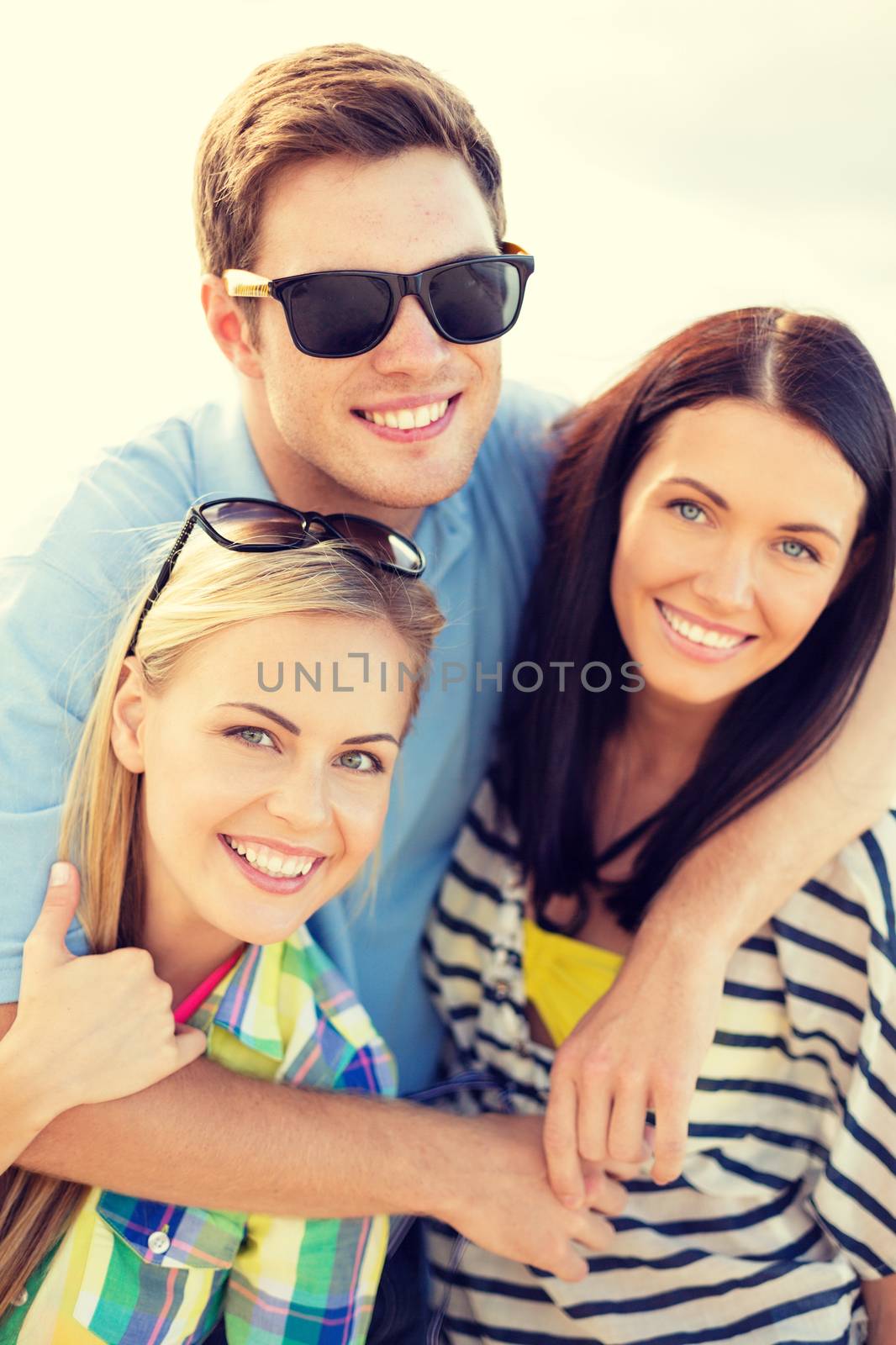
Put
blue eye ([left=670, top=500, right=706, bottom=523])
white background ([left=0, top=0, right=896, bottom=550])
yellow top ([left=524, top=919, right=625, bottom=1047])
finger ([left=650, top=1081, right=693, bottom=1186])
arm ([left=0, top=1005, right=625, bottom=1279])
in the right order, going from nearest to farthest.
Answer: arm ([left=0, top=1005, right=625, bottom=1279]) → finger ([left=650, top=1081, right=693, bottom=1186]) → blue eye ([left=670, top=500, right=706, bottom=523]) → yellow top ([left=524, top=919, right=625, bottom=1047]) → white background ([left=0, top=0, right=896, bottom=550])

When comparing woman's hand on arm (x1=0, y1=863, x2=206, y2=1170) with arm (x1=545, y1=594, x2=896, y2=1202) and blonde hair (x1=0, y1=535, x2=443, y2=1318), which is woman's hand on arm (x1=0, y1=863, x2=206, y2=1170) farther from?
arm (x1=545, y1=594, x2=896, y2=1202)

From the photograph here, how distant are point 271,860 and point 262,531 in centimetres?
54

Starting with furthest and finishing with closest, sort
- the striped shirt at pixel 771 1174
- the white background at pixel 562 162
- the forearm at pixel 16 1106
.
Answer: the white background at pixel 562 162
the striped shirt at pixel 771 1174
the forearm at pixel 16 1106

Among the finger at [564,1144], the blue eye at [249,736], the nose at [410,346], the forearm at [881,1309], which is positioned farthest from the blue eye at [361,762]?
the forearm at [881,1309]

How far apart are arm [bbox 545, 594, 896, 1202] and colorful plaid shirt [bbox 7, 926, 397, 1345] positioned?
39cm

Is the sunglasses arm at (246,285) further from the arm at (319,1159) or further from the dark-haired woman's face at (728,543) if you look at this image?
the arm at (319,1159)

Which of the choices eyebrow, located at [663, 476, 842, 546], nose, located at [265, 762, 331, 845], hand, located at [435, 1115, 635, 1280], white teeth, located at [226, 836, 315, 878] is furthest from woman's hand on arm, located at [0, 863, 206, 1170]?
eyebrow, located at [663, 476, 842, 546]

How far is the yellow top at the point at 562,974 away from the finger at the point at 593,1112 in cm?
27

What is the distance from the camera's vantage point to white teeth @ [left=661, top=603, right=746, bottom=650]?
2.25m

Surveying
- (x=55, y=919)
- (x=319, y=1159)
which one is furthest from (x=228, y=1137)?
(x=55, y=919)

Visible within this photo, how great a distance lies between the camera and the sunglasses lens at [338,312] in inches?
83.6

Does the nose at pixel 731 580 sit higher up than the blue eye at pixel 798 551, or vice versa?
the blue eye at pixel 798 551

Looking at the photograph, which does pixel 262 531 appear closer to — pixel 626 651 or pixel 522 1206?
pixel 626 651

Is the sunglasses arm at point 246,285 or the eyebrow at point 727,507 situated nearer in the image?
the eyebrow at point 727,507
